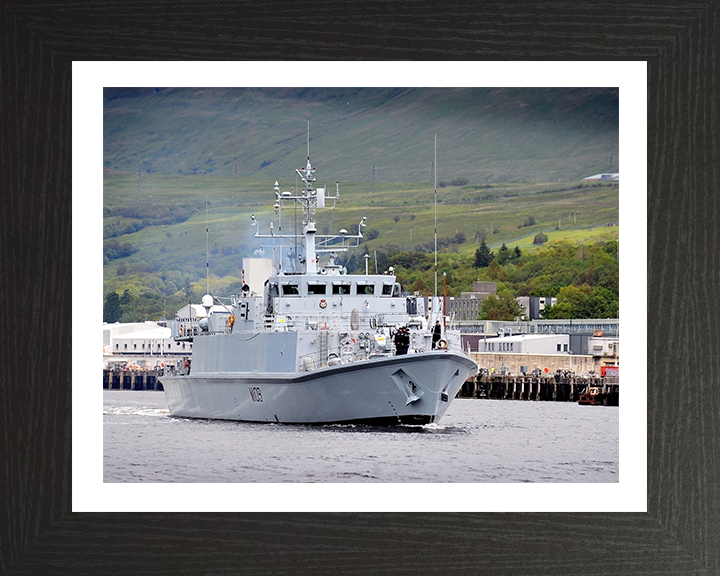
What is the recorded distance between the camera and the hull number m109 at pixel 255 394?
2022 centimetres

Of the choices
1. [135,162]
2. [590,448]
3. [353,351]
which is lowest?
[590,448]

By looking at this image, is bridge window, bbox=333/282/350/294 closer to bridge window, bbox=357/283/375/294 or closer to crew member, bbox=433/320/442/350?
bridge window, bbox=357/283/375/294

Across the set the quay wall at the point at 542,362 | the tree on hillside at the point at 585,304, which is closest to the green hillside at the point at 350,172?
the tree on hillside at the point at 585,304

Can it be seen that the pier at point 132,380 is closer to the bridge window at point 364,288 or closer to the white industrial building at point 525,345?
the white industrial building at point 525,345

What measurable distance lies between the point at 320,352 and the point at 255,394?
162 centimetres

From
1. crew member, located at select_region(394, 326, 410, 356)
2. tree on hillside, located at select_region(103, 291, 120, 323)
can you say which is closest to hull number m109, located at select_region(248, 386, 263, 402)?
crew member, located at select_region(394, 326, 410, 356)

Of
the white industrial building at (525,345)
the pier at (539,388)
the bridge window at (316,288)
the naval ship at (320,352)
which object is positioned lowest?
the pier at (539,388)

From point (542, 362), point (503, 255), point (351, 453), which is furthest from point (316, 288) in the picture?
point (503, 255)

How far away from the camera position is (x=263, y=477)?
14602mm

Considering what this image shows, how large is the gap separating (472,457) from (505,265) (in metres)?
43.3

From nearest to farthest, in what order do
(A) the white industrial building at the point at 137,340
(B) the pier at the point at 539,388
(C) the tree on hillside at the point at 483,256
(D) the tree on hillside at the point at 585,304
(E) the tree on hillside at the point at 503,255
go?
1. (B) the pier at the point at 539,388
2. (D) the tree on hillside at the point at 585,304
3. (A) the white industrial building at the point at 137,340
4. (C) the tree on hillside at the point at 483,256
5. (E) the tree on hillside at the point at 503,255

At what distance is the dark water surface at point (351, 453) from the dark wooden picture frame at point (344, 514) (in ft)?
12.9

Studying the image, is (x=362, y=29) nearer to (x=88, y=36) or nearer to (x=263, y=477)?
(x=88, y=36)

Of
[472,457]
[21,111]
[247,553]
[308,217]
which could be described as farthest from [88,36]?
[308,217]
